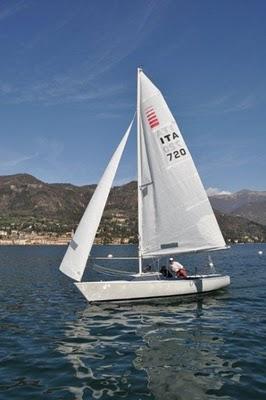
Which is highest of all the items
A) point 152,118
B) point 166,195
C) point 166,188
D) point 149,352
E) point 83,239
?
point 152,118

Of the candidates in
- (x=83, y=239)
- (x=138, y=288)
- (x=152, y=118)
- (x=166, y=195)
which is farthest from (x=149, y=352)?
(x=152, y=118)

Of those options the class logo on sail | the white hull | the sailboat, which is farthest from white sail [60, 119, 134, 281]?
the class logo on sail

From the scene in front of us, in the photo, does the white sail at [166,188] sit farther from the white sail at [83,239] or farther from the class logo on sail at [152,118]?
the white sail at [83,239]

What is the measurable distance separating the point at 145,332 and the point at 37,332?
5.43 meters

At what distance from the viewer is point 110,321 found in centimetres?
2719

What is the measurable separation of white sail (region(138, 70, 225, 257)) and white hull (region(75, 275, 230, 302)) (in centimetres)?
247

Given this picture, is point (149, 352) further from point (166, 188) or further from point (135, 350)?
point (166, 188)

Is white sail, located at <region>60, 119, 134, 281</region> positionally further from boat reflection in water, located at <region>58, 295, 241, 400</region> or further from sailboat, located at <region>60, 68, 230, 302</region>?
sailboat, located at <region>60, 68, 230, 302</region>

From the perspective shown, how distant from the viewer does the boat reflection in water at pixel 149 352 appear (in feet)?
52.1

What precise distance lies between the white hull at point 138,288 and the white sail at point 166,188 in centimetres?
247

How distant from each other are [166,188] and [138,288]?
7607 mm

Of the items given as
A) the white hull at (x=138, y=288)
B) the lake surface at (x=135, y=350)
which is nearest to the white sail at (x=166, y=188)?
the white hull at (x=138, y=288)

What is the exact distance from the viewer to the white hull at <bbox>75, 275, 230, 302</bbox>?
3145 cm

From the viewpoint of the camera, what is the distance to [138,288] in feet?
106
